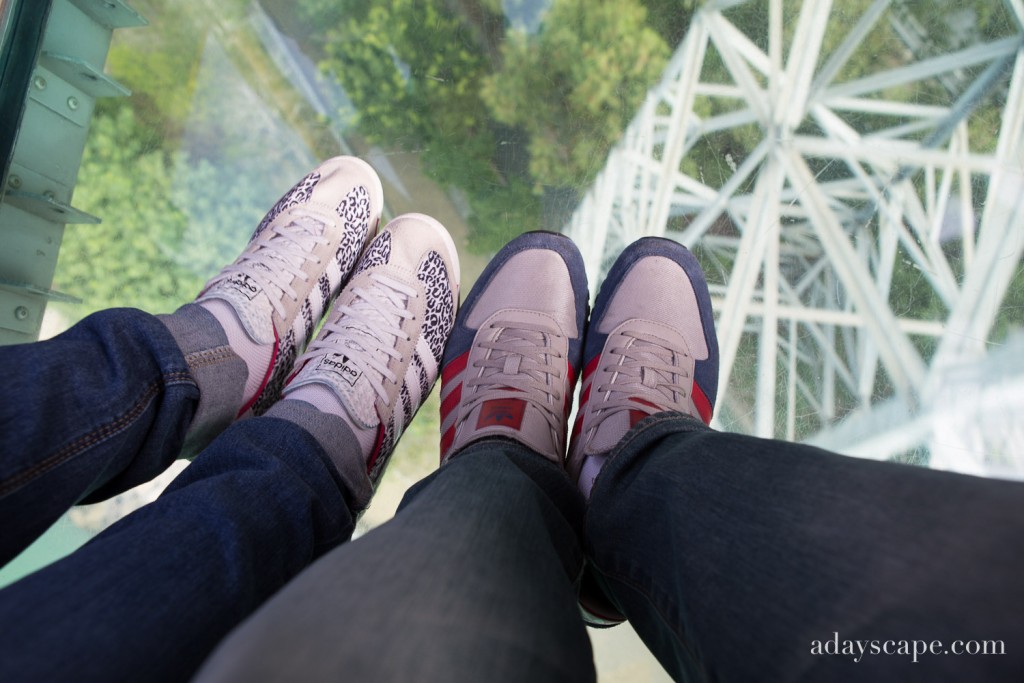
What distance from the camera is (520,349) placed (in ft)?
2.53

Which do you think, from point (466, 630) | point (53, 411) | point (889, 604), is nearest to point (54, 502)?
point (53, 411)

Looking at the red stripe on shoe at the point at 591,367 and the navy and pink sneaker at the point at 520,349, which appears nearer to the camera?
the navy and pink sneaker at the point at 520,349

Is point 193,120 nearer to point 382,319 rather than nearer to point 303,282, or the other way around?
point 303,282

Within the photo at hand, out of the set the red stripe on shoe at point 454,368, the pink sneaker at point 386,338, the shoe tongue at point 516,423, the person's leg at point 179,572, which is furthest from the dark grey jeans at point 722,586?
the red stripe on shoe at point 454,368

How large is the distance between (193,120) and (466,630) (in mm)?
985

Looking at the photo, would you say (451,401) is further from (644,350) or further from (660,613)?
(660,613)

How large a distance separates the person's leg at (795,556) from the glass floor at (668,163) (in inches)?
17.9

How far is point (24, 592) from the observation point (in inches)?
12.0

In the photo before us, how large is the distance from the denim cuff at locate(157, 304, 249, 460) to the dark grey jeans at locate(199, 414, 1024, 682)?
311 millimetres

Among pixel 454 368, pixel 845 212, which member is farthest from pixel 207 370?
pixel 845 212

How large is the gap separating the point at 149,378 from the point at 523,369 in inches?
16.2

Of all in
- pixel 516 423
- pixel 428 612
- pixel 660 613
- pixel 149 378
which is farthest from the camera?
pixel 516 423

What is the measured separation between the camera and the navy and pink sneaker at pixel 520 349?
0.68m

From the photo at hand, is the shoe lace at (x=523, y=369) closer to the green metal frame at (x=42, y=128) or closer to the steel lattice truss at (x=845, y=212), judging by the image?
the steel lattice truss at (x=845, y=212)
